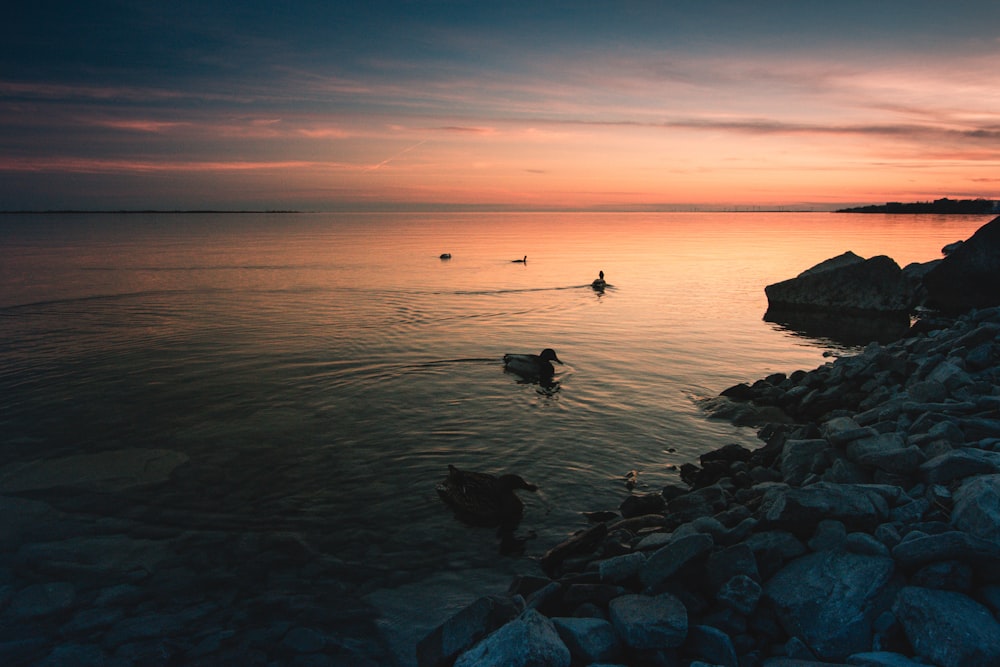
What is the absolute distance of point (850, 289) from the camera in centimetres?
2817

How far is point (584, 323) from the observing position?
26.4 m

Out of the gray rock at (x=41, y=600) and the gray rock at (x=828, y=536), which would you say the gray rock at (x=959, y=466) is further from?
the gray rock at (x=41, y=600)

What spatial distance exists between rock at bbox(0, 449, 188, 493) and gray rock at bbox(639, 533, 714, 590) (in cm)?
855

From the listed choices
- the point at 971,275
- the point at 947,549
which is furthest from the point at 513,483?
the point at 971,275

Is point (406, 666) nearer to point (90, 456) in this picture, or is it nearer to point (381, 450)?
point (381, 450)

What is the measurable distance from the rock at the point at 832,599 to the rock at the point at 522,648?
2209 millimetres

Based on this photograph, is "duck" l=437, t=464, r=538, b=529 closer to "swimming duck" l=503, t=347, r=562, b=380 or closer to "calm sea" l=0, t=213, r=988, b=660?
"calm sea" l=0, t=213, r=988, b=660

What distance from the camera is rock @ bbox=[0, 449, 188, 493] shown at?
10.1 meters

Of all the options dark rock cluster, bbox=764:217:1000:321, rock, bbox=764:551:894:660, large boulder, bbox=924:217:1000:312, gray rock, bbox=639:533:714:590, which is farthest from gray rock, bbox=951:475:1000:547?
dark rock cluster, bbox=764:217:1000:321

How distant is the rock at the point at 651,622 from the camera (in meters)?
5.20

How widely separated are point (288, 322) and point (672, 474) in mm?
18828

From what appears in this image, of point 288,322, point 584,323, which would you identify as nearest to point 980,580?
point 584,323

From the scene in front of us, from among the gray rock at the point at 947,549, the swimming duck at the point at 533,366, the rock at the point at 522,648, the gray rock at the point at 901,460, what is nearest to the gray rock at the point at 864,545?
the gray rock at the point at 947,549

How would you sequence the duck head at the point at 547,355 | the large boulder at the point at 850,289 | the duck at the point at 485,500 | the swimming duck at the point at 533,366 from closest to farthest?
the duck at the point at 485,500 → the swimming duck at the point at 533,366 → the duck head at the point at 547,355 → the large boulder at the point at 850,289
